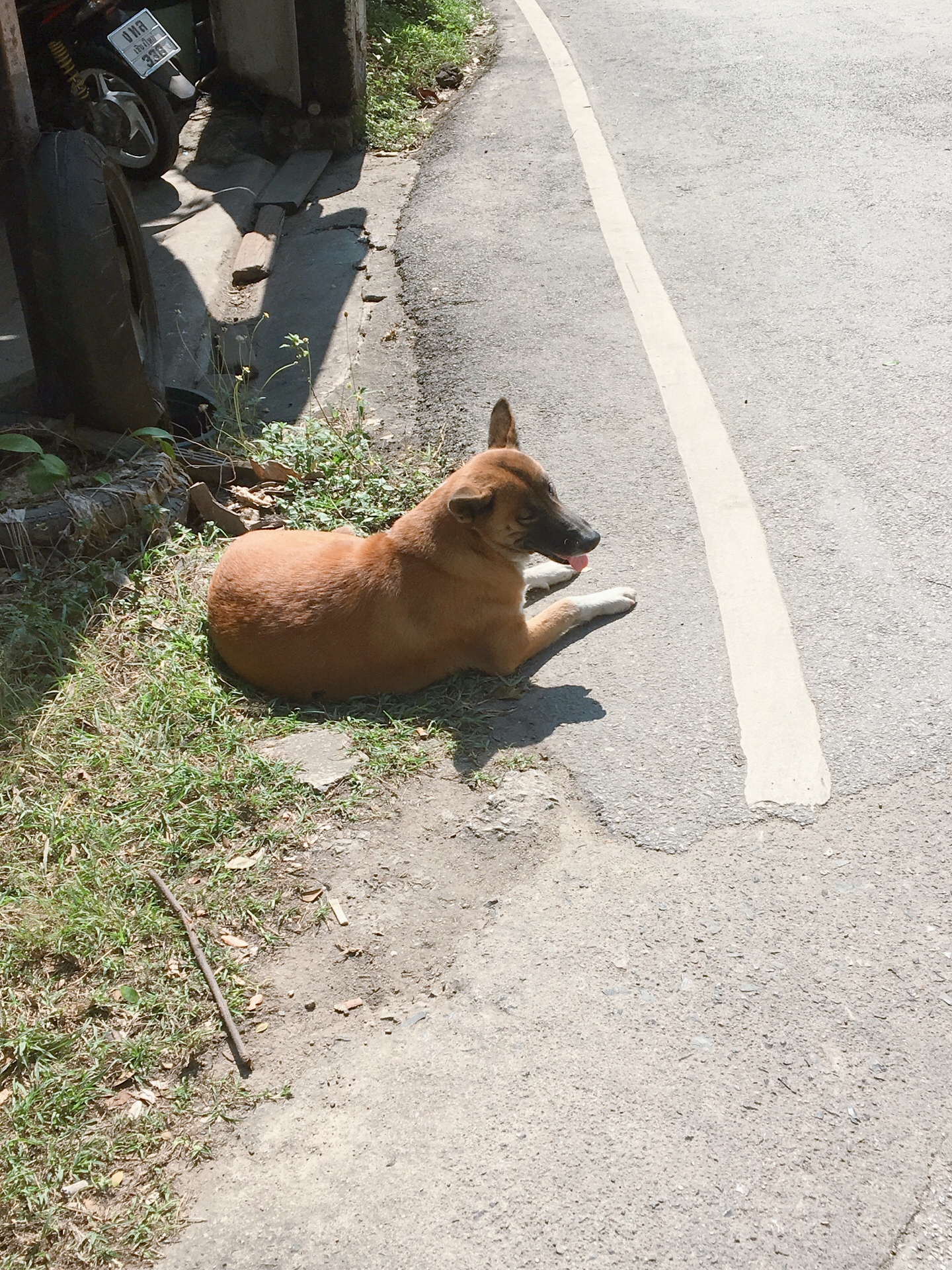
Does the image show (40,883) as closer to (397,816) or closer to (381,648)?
(397,816)

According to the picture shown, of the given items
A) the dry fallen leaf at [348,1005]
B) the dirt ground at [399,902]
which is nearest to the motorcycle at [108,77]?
the dirt ground at [399,902]

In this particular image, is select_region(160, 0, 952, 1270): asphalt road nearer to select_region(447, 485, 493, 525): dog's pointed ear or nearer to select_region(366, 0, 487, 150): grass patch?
select_region(447, 485, 493, 525): dog's pointed ear

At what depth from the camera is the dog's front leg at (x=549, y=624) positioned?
4.32m

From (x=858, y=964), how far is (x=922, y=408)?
3339 millimetres

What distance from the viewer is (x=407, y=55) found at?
10414 mm

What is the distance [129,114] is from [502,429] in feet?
16.8

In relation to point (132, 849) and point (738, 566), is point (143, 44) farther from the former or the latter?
point (132, 849)

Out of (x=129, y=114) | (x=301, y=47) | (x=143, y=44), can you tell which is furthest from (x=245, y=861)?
(x=301, y=47)

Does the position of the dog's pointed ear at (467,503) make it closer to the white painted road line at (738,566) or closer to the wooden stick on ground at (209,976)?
the white painted road line at (738,566)

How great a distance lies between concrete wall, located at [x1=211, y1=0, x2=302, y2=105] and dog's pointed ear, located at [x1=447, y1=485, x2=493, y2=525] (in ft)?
21.8

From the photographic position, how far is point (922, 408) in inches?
209

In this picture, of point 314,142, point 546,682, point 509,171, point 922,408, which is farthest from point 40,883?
point 314,142

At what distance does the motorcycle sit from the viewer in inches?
305

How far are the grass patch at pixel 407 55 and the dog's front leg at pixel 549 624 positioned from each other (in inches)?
254
